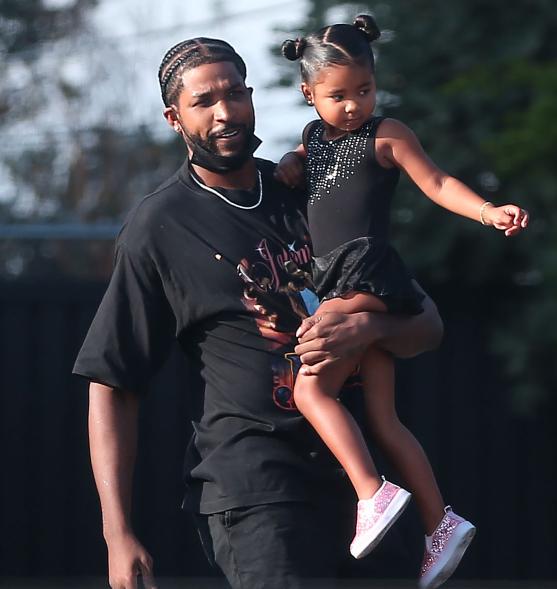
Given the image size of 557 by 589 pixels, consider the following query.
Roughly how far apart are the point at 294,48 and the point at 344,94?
0.77 feet

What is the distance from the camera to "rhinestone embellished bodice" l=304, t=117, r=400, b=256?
10.2ft

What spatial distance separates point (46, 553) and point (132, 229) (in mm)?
4957

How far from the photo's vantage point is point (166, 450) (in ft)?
25.4

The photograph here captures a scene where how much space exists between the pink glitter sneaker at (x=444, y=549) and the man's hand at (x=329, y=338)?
44 centimetres

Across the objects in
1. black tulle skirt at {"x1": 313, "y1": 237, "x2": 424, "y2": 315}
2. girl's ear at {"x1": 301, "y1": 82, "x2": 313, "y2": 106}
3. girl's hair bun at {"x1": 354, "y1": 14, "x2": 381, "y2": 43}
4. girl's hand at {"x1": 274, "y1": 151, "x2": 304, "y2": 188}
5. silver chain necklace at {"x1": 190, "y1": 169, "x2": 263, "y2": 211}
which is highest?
girl's hair bun at {"x1": 354, "y1": 14, "x2": 381, "y2": 43}

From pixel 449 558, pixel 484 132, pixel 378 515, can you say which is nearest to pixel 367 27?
pixel 378 515

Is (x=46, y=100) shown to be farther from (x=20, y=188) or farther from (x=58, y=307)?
(x=58, y=307)

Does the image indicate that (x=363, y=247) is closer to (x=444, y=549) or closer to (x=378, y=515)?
(x=378, y=515)

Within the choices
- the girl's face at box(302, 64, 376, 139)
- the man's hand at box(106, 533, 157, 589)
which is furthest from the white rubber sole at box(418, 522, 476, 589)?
the girl's face at box(302, 64, 376, 139)

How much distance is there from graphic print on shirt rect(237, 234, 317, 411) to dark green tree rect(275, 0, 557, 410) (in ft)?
11.2

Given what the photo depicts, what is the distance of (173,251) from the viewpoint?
3223 millimetres

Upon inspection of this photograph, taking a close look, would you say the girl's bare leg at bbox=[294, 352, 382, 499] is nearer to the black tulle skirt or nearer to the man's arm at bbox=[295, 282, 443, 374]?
the man's arm at bbox=[295, 282, 443, 374]

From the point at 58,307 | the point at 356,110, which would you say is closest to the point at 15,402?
the point at 58,307

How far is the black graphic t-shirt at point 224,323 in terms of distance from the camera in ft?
10.3
